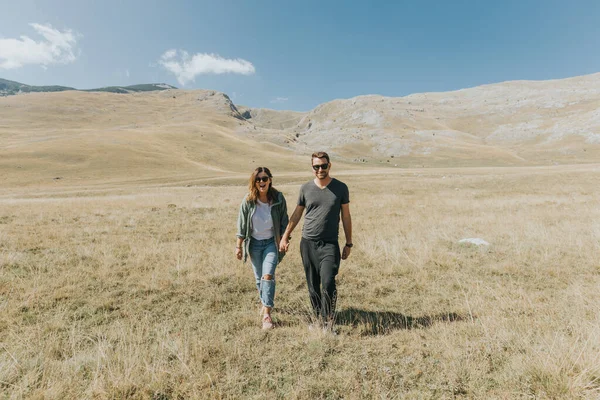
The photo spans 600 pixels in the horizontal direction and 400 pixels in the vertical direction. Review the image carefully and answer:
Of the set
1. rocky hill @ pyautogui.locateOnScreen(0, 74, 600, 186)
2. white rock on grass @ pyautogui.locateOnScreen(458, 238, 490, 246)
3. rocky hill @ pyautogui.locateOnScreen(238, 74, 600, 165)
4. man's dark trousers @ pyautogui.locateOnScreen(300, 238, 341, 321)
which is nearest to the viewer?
man's dark trousers @ pyautogui.locateOnScreen(300, 238, 341, 321)

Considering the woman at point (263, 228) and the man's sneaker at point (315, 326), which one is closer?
the man's sneaker at point (315, 326)

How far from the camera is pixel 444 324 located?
4789mm

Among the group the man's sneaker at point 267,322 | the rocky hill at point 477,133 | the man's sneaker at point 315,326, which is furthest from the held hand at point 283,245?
the rocky hill at point 477,133

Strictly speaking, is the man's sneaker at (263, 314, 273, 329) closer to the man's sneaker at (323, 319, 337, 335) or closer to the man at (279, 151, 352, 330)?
the man at (279, 151, 352, 330)

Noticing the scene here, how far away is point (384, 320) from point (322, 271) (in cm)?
158

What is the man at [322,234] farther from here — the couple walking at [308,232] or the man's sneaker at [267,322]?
the man's sneaker at [267,322]

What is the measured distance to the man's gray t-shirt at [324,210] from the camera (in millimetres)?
4879

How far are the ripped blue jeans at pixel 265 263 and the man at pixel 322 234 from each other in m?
0.26

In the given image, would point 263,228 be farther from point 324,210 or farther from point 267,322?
point 267,322

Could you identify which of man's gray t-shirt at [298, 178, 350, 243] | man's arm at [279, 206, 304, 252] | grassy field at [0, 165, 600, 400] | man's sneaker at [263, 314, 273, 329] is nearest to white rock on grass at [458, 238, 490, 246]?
grassy field at [0, 165, 600, 400]

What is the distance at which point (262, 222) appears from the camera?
5.28 metres

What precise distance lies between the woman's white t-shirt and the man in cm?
32

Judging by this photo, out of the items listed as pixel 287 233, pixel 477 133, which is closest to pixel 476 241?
pixel 287 233

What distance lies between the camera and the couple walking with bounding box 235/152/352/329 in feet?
16.0
